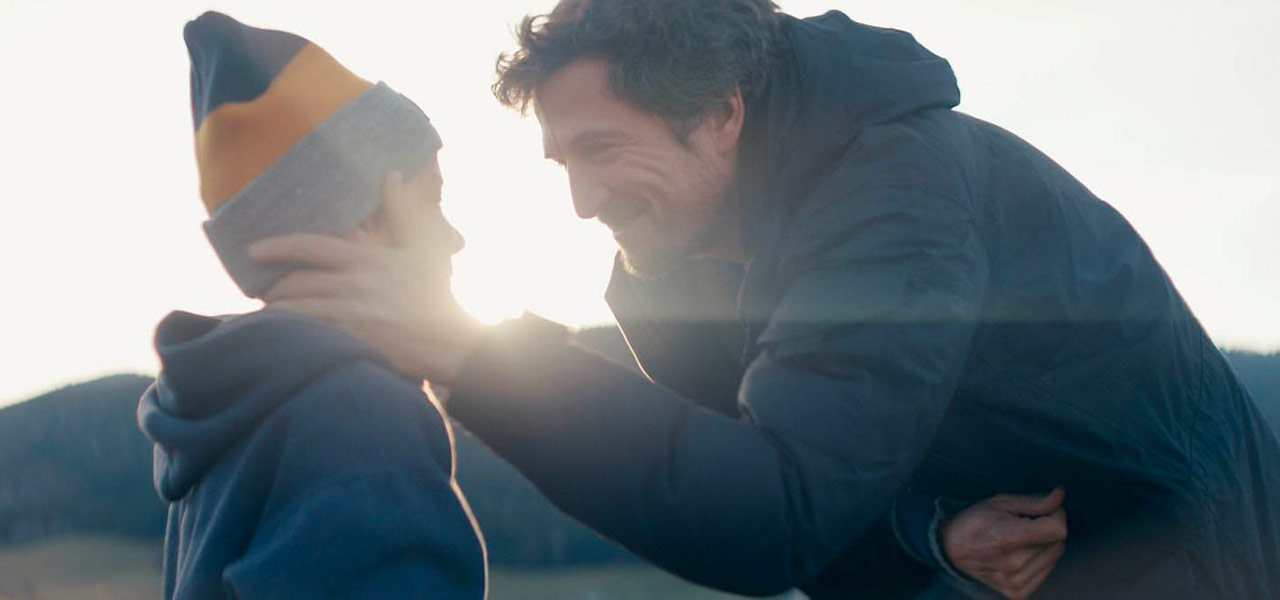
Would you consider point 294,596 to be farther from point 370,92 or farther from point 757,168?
point 757,168

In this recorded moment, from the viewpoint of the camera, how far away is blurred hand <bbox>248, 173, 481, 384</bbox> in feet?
5.78

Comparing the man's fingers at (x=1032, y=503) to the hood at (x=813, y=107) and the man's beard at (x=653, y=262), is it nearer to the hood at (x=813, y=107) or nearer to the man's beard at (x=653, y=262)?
the hood at (x=813, y=107)

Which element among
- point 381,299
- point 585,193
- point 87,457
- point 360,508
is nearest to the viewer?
point 360,508

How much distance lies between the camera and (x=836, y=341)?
1.92 meters

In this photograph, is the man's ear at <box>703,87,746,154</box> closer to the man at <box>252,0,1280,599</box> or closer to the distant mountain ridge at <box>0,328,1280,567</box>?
the man at <box>252,0,1280,599</box>

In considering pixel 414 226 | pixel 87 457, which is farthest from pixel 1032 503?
pixel 87 457

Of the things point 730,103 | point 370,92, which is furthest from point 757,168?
point 370,92

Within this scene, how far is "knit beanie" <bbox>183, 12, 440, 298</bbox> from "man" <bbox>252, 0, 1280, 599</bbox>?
0.50 feet

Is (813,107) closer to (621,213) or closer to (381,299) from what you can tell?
(621,213)

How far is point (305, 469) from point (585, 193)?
3.41ft

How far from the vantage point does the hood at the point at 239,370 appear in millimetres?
1751

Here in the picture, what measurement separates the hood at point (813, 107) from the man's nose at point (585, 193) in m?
0.29

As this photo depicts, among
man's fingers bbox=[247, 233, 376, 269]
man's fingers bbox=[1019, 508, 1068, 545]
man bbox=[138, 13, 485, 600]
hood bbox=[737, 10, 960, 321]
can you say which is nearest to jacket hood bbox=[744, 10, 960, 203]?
hood bbox=[737, 10, 960, 321]

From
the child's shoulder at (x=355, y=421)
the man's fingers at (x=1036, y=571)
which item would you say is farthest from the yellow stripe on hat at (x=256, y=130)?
the man's fingers at (x=1036, y=571)
